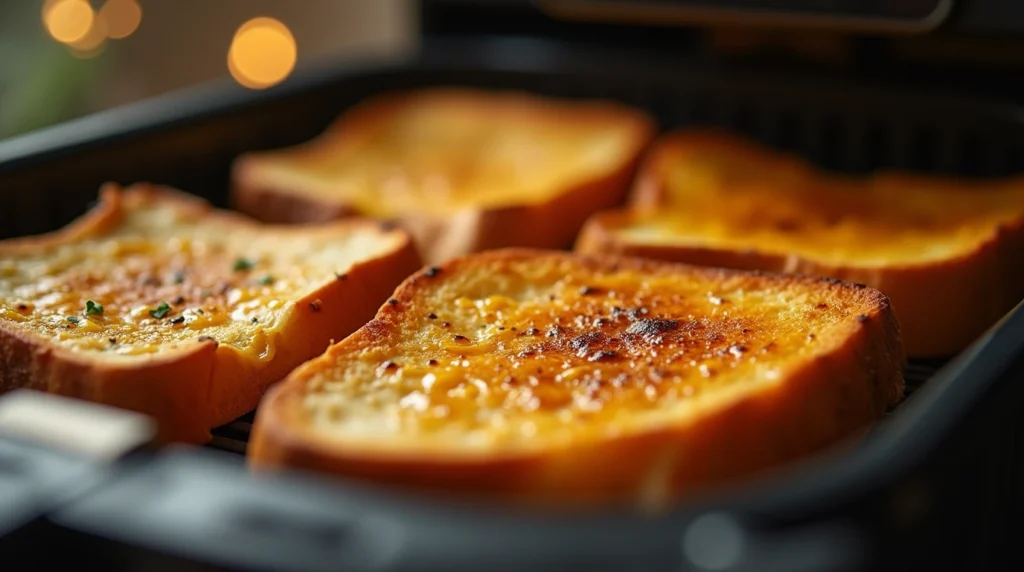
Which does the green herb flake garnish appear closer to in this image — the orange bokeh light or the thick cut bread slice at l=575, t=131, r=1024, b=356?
the thick cut bread slice at l=575, t=131, r=1024, b=356

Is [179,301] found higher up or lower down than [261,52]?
lower down

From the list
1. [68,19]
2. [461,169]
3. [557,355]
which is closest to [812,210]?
[461,169]

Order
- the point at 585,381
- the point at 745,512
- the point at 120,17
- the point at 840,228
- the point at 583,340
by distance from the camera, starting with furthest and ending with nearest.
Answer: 1. the point at 120,17
2. the point at 840,228
3. the point at 583,340
4. the point at 585,381
5. the point at 745,512

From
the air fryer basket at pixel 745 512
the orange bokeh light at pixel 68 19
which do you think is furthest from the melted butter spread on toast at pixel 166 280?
the orange bokeh light at pixel 68 19

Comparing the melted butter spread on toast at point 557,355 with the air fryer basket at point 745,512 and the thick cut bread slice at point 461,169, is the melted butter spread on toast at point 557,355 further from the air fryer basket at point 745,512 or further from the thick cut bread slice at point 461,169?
the thick cut bread slice at point 461,169

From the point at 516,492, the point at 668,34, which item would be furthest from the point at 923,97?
the point at 516,492

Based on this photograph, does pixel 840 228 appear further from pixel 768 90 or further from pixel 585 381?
pixel 585 381
